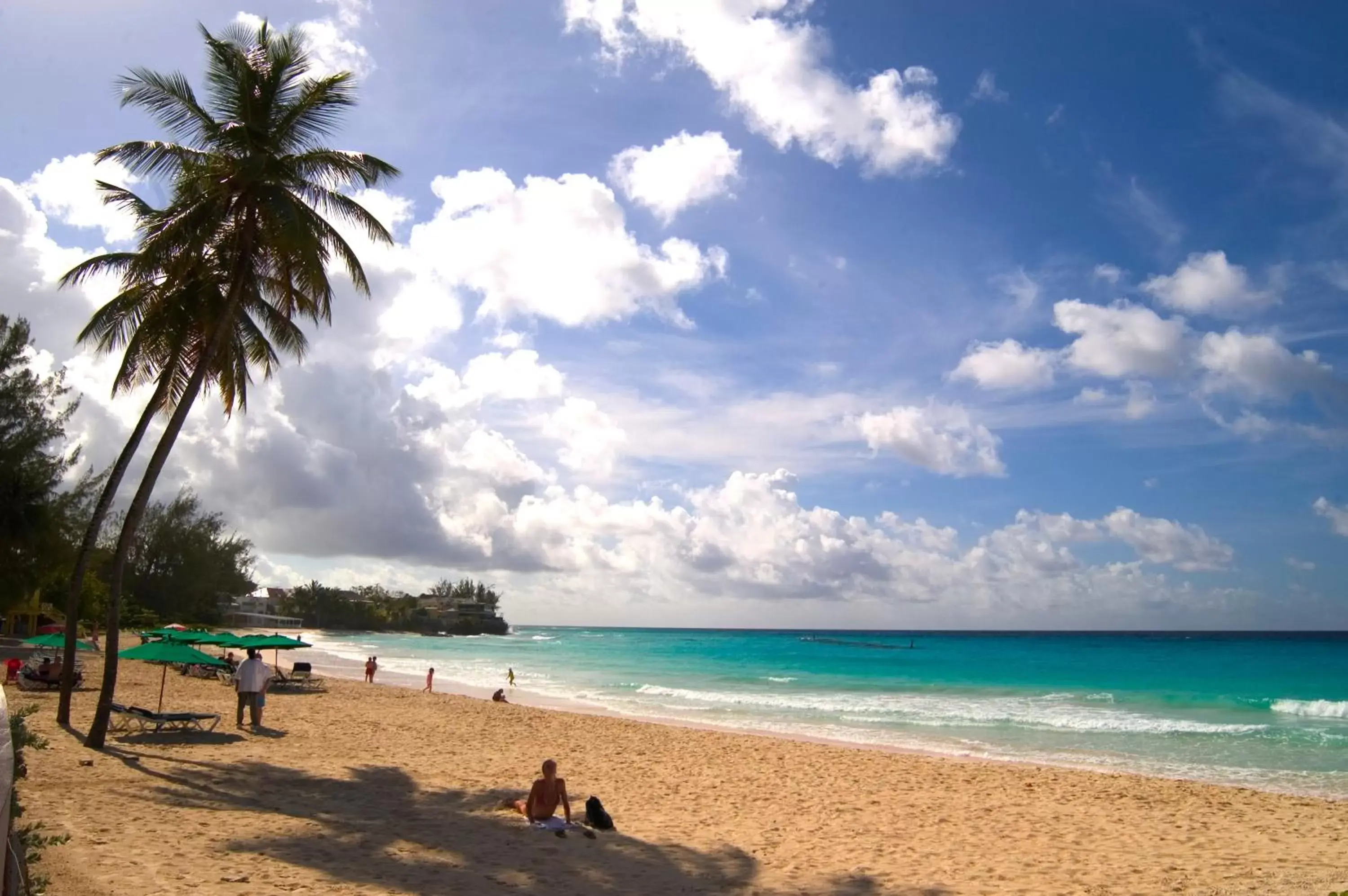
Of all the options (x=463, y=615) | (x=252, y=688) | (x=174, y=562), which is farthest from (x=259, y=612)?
(x=252, y=688)

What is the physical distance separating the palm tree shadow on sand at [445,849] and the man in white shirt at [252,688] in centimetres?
455

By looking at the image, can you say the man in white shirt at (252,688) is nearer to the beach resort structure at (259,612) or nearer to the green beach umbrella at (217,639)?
the green beach umbrella at (217,639)

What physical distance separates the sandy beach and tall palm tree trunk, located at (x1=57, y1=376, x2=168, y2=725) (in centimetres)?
77

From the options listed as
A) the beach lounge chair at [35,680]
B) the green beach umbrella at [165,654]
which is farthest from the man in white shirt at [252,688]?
the beach lounge chair at [35,680]

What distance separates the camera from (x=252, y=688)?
1508 cm

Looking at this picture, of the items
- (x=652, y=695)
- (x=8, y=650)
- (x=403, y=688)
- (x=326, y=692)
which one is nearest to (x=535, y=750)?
(x=326, y=692)

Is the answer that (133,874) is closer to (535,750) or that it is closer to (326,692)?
(535,750)

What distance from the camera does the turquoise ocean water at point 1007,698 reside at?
18328mm

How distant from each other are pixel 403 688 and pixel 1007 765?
1827 centimetres

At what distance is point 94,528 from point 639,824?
841 centimetres

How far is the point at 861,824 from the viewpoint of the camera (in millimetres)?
10125

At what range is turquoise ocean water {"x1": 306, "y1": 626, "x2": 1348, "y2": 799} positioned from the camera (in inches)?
722

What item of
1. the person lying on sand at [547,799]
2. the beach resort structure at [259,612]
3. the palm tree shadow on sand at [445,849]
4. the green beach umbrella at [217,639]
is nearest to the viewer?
the palm tree shadow on sand at [445,849]

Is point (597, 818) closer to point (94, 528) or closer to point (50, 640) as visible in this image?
point (94, 528)
